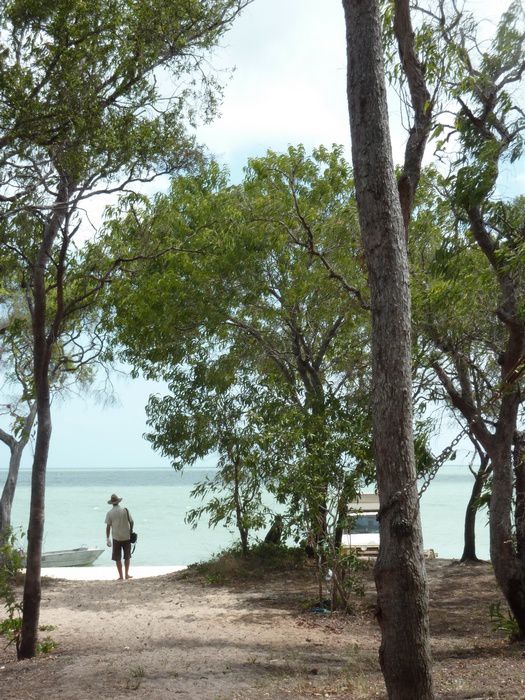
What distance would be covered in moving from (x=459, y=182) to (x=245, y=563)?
36.1 feet

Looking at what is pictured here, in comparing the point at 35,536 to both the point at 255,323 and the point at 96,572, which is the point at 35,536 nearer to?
the point at 255,323

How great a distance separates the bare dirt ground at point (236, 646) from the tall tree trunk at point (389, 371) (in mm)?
1667

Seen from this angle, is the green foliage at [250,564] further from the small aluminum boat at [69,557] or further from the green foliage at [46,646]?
the small aluminum boat at [69,557]

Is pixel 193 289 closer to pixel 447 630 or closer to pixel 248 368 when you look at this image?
pixel 248 368

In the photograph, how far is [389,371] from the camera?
5.65 metres

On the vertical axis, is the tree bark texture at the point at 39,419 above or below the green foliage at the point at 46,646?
above

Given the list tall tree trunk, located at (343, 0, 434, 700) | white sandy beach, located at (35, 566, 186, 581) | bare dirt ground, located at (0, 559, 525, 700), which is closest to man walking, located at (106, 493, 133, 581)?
bare dirt ground, located at (0, 559, 525, 700)

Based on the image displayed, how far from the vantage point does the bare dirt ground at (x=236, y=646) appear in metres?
7.49

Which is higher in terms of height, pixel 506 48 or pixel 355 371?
pixel 506 48

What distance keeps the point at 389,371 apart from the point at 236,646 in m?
5.55

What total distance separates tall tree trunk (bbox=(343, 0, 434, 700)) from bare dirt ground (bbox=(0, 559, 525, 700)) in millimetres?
1667

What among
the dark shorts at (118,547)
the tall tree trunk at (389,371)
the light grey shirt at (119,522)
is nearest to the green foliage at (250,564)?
the dark shorts at (118,547)

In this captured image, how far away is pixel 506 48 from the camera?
10.1 meters

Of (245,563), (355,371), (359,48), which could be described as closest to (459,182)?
(359,48)
